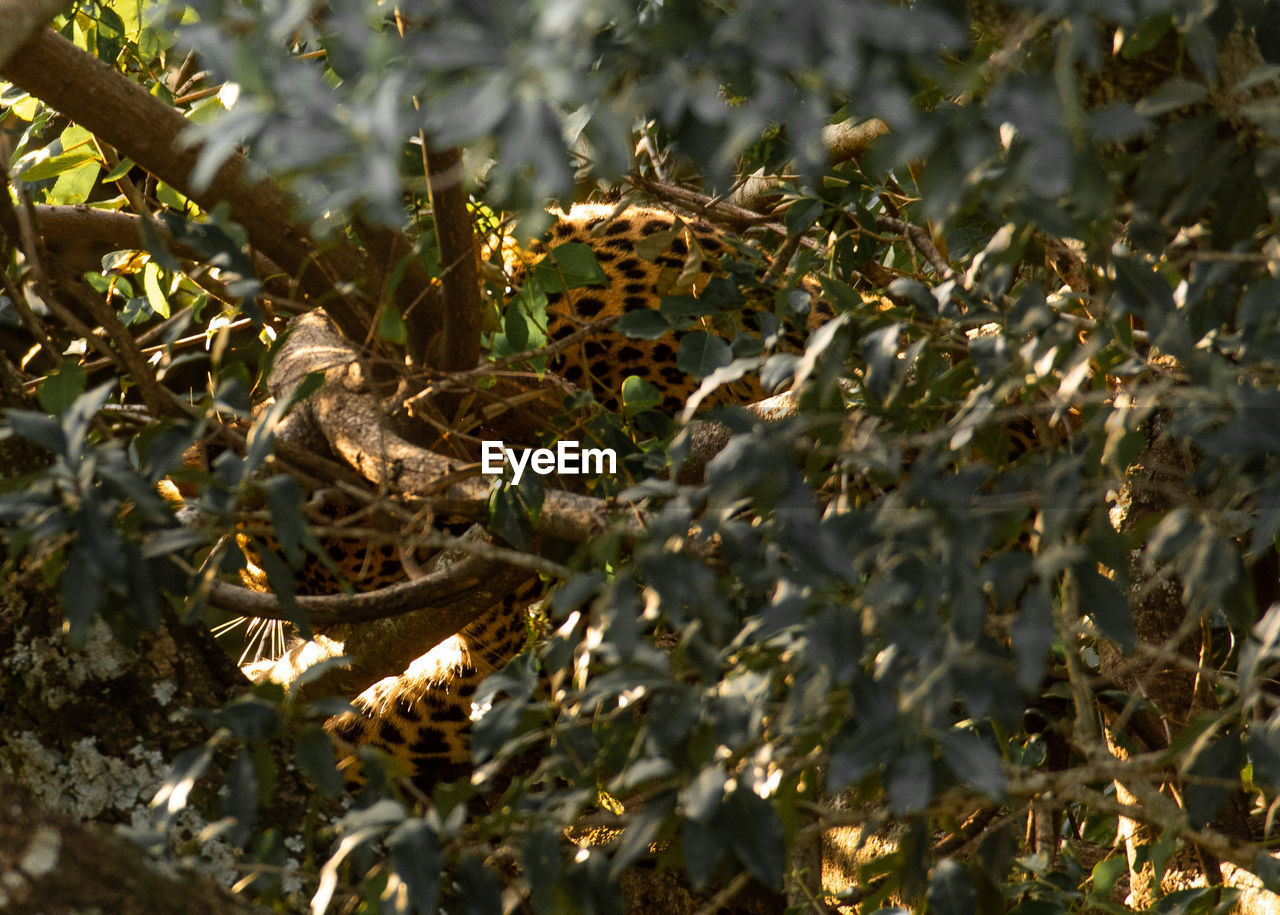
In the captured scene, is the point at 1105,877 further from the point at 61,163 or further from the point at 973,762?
the point at 61,163

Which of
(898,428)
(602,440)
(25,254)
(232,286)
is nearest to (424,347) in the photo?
(602,440)

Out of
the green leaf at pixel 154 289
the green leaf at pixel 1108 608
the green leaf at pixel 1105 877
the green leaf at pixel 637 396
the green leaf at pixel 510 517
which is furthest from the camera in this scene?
the green leaf at pixel 154 289

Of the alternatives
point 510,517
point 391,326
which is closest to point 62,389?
point 391,326

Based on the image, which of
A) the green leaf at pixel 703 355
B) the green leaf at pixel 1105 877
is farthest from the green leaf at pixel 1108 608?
the green leaf at pixel 1105 877

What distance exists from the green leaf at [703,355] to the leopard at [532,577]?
0.80 m

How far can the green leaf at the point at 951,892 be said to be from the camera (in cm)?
100

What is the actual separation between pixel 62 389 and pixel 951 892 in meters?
0.82

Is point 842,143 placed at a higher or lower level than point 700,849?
lower

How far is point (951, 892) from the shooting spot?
1007 millimetres

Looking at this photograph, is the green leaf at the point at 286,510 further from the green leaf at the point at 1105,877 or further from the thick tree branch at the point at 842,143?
the thick tree branch at the point at 842,143

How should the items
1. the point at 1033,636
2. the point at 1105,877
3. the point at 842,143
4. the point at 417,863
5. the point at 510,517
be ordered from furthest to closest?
the point at 842,143 < the point at 1105,877 < the point at 510,517 < the point at 417,863 < the point at 1033,636

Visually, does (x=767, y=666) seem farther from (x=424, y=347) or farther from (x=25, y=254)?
(x=424, y=347)

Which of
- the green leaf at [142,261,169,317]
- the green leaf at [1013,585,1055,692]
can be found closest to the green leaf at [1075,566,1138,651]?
the green leaf at [1013,585,1055,692]

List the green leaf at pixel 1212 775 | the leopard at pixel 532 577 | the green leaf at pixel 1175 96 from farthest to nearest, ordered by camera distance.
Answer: the leopard at pixel 532 577, the green leaf at pixel 1212 775, the green leaf at pixel 1175 96
